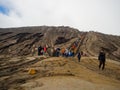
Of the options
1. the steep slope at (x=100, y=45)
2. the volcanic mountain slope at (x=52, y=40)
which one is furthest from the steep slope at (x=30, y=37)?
the steep slope at (x=100, y=45)

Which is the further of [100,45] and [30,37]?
[30,37]

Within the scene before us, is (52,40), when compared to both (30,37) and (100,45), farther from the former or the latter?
(100,45)

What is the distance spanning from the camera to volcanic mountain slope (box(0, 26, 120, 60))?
4406 cm

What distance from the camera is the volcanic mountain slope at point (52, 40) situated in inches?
1735

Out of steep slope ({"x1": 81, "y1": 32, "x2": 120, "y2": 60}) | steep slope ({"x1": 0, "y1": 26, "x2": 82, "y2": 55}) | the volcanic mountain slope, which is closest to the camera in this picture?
steep slope ({"x1": 81, "y1": 32, "x2": 120, "y2": 60})

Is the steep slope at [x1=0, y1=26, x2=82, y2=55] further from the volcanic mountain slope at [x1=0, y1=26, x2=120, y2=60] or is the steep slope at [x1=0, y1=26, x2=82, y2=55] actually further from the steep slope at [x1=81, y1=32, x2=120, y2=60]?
the steep slope at [x1=81, y1=32, x2=120, y2=60]

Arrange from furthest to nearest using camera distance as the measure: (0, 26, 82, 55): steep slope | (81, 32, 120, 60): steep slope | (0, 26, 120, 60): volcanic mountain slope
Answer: (0, 26, 82, 55): steep slope
(0, 26, 120, 60): volcanic mountain slope
(81, 32, 120, 60): steep slope

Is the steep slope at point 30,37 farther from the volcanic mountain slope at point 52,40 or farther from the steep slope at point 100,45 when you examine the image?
the steep slope at point 100,45

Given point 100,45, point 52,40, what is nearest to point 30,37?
point 52,40

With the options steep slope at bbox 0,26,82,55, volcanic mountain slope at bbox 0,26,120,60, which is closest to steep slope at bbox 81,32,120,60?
volcanic mountain slope at bbox 0,26,120,60

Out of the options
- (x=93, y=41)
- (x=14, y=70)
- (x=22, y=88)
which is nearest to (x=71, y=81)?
(x=22, y=88)

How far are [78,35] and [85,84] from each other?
40215 millimetres

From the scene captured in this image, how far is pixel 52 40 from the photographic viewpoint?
49.6m

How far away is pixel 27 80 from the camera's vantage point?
43.9ft
